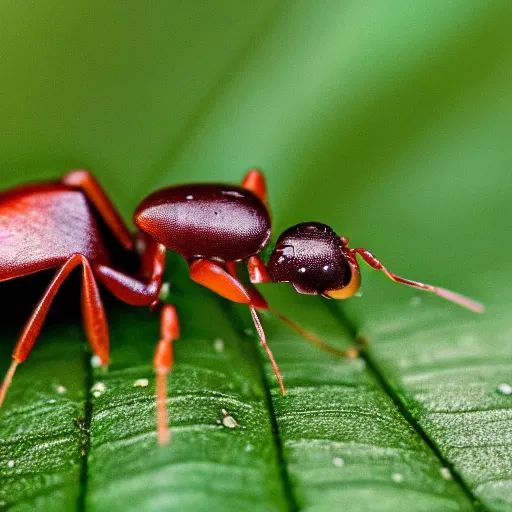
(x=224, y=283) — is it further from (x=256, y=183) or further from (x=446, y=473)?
(x=446, y=473)

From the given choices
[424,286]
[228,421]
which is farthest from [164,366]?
A: [424,286]

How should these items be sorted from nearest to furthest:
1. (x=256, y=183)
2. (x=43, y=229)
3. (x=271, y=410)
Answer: (x=271, y=410), (x=43, y=229), (x=256, y=183)

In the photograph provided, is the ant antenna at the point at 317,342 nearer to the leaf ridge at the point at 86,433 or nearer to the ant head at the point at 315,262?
the ant head at the point at 315,262

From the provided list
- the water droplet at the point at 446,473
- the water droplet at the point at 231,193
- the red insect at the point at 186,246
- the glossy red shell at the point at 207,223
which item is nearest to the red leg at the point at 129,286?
the red insect at the point at 186,246

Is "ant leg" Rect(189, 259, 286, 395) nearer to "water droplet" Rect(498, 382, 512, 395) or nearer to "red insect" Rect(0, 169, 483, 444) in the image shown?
"red insect" Rect(0, 169, 483, 444)

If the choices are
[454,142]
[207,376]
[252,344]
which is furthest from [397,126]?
[207,376]

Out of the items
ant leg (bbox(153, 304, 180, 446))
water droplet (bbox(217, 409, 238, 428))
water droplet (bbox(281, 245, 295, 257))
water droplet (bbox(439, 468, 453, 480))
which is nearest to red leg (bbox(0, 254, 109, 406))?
ant leg (bbox(153, 304, 180, 446))
